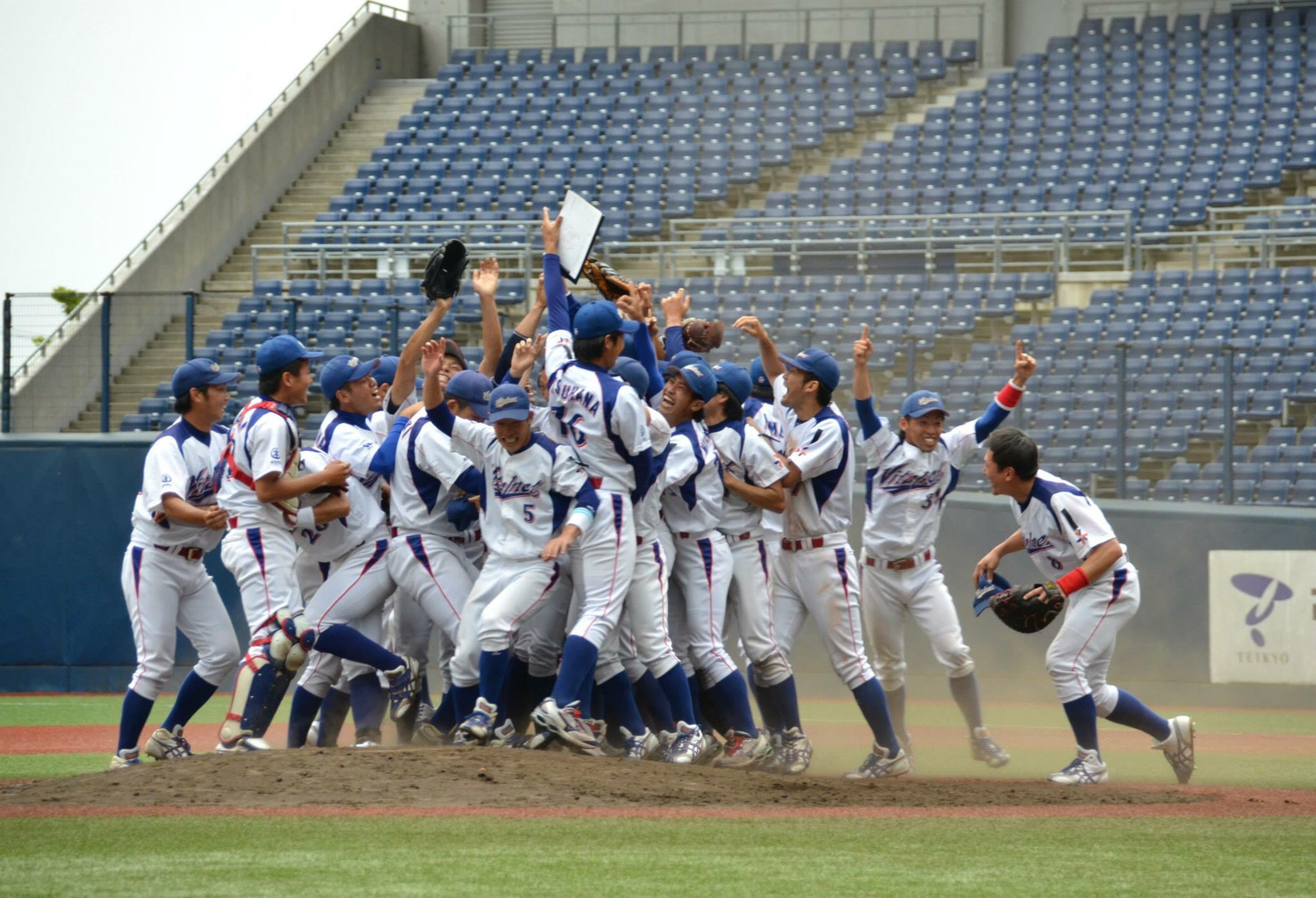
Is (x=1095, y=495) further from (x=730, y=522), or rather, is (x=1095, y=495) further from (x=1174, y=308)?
(x=730, y=522)

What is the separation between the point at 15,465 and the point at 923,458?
8.28 meters

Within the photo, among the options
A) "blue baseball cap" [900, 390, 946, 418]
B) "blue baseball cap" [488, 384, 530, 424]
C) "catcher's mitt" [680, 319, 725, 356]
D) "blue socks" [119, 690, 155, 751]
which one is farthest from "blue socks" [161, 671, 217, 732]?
"blue baseball cap" [900, 390, 946, 418]

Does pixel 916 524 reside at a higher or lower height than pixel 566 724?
higher

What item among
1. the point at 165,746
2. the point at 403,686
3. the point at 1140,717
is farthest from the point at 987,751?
the point at 165,746

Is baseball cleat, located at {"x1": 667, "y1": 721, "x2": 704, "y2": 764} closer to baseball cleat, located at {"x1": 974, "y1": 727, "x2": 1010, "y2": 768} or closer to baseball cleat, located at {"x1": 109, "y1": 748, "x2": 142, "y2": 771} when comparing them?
baseball cleat, located at {"x1": 974, "y1": 727, "x2": 1010, "y2": 768}

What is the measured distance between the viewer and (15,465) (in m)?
12.7

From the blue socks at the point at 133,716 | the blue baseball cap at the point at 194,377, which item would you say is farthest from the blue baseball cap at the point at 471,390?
the blue socks at the point at 133,716

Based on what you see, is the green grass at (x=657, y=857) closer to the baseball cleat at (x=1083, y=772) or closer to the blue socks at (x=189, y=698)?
the baseball cleat at (x=1083, y=772)

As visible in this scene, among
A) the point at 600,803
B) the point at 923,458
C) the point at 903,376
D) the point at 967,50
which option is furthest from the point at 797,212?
the point at 600,803

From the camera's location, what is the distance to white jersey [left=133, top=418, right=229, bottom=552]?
Answer: 692 centimetres

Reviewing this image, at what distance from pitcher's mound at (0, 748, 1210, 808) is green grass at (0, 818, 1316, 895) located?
34 centimetres

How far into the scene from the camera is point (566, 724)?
20.9ft

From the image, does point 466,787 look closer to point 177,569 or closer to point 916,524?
point 177,569

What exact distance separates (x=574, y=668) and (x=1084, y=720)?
2.29 meters
